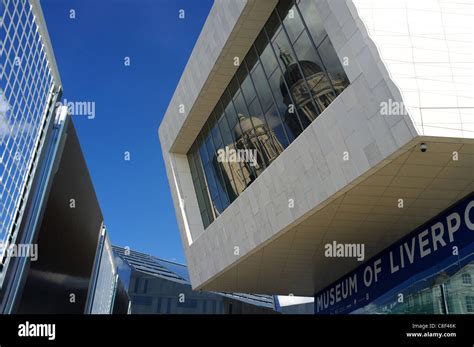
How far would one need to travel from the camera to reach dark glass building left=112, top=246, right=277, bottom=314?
47447mm

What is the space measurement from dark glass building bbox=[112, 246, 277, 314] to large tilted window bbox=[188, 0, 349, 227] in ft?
82.9

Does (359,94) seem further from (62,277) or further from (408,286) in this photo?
(62,277)

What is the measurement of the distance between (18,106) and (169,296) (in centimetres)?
4281

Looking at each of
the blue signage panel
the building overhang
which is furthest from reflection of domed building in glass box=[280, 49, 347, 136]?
the blue signage panel

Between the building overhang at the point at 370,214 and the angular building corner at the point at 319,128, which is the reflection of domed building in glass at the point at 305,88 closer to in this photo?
the angular building corner at the point at 319,128

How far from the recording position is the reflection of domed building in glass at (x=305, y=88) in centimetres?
1447

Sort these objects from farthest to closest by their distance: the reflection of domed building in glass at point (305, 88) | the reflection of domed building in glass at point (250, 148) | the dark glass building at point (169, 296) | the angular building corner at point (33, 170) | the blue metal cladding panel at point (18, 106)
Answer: the dark glass building at point (169, 296) < the reflection of domed building in glass at point (250, 148) < the reflection of domed building in glass at point (305, 88) < the angular building corner at point (33, 170) < the blue metal cladding panel at point (18, 106)

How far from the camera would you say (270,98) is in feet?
58.4

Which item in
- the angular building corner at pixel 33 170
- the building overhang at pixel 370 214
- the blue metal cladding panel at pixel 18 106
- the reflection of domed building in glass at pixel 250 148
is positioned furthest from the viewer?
the reflection of domed building in glass at pixel 250 148

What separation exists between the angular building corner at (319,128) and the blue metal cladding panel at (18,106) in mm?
6934

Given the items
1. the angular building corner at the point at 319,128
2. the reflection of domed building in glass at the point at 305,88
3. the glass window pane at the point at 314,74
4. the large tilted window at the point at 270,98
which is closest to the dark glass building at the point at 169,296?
the angular building corner at the point at 319,128

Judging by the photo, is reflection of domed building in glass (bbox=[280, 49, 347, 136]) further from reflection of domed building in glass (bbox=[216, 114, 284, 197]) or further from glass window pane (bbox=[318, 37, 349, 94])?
reflection of domed building in glass (bbox=[216, 114, 284, 197])

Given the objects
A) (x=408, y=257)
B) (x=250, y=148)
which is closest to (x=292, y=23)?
(x=250, y=148)

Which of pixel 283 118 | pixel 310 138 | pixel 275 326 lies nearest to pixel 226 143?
pixel 283 118
